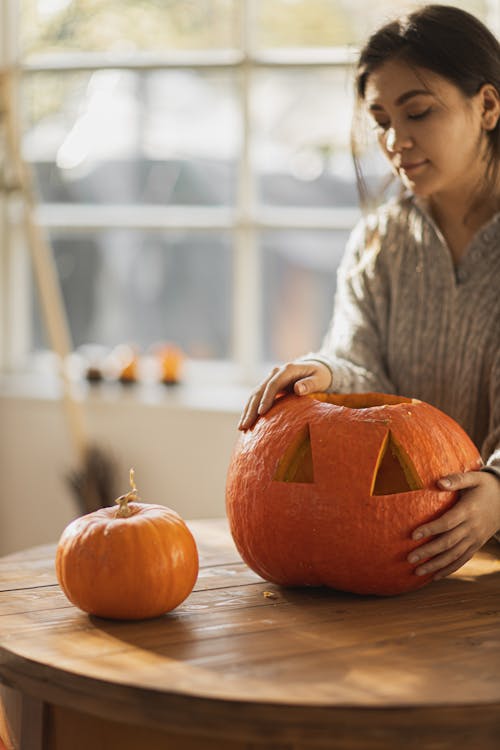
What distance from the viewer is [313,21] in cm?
288

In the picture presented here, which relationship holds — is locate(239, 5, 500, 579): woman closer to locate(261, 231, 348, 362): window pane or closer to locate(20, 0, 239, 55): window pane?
locate(261, 231, 348, 362): window pane

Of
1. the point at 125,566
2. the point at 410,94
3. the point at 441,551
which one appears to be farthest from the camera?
the point at 410,94

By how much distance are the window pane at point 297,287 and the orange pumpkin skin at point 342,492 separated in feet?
5.83

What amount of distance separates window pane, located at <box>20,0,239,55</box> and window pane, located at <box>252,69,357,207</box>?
0.69ft

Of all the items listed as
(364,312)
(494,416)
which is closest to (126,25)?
(364,312)

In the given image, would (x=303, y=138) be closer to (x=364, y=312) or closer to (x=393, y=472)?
(x=364, y=312)

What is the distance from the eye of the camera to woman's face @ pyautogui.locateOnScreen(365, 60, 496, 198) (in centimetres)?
140

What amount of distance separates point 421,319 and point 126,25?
1.85m

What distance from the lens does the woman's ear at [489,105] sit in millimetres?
1465

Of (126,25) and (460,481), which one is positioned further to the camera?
(126,25)

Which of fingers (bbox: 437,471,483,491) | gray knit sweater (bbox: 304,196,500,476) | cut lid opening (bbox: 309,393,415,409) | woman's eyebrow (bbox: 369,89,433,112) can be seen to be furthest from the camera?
gray knit sweater (bbox: 304,196,500,476)

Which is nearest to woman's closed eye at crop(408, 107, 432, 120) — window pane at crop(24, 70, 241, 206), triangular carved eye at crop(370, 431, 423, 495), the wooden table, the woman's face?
the woman's face

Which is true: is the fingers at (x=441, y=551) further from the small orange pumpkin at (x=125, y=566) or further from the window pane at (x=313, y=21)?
the window pane at (x=313, y=21)

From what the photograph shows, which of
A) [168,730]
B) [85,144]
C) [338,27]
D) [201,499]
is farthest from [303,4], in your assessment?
[168,730]
